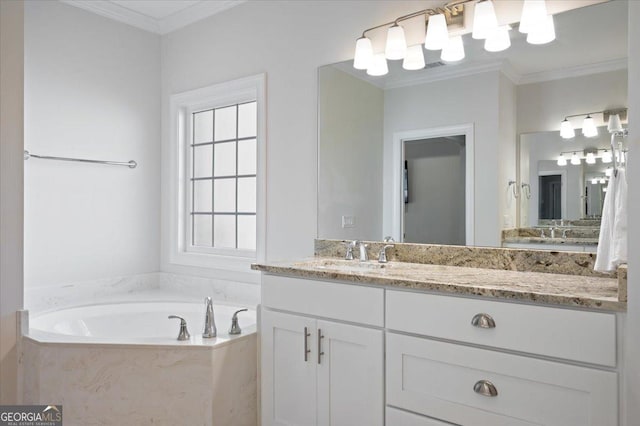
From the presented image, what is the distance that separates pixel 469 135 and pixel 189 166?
2.11 meters

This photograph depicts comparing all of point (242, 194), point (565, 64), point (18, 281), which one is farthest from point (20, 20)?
point (565, 64)

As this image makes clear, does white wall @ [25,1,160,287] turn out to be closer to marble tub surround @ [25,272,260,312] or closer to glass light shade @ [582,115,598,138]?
marble tub surround @ [25,272,260,312]

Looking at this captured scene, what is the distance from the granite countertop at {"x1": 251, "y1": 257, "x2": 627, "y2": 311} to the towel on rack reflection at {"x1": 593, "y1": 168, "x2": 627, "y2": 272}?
Result: 93 millimetres

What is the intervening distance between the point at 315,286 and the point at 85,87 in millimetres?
2194

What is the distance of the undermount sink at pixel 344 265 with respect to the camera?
6.72 ft

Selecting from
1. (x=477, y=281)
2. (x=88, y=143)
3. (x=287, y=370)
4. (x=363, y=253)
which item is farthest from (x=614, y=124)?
(x=88, y=143)

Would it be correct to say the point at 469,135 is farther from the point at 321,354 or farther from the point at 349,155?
the point at 321,354

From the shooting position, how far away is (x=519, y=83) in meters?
2.00

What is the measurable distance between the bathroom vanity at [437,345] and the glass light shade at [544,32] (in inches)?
34.9

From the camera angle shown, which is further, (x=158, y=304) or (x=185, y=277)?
(x=185, y=277)

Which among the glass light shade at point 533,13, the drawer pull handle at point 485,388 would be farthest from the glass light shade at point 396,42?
the drawer pull handle at point 485,388

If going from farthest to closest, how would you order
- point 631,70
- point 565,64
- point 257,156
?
1. point 257,156
2. point 565,64
3. point 631,70

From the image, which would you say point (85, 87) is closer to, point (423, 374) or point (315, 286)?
point (315, 286)

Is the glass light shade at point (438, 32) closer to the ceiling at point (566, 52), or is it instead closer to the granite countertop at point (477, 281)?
the ceiling at point (566, 52)
